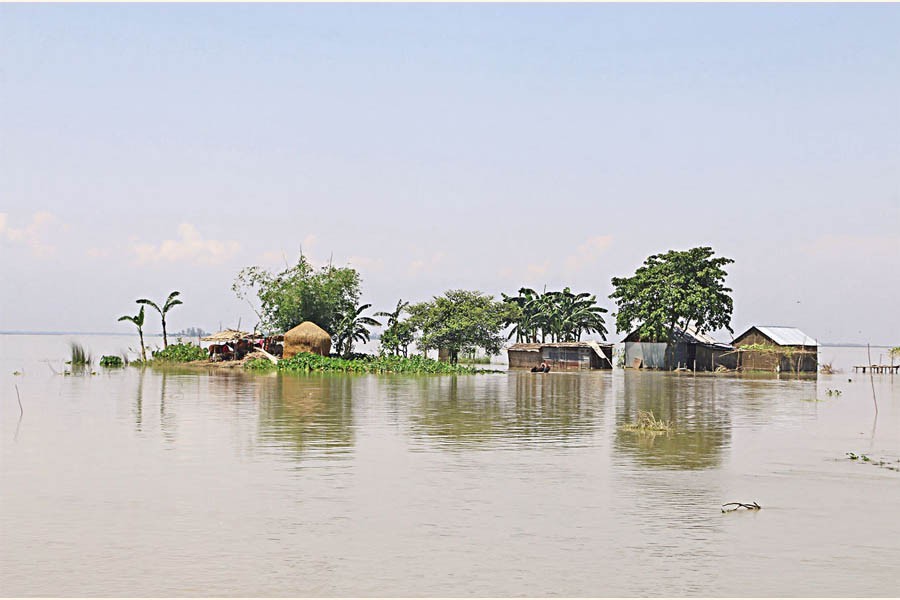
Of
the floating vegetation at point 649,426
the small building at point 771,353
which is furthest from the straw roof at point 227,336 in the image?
the floating vegetation at point 649,426

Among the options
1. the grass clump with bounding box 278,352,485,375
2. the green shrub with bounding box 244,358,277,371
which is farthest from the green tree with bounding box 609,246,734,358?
the green shrub with bounding box 244,358,277,371

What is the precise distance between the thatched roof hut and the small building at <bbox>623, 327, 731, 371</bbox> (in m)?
19.7

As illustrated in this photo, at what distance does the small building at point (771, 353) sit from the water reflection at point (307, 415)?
28154 millimetres

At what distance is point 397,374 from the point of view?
46.1m

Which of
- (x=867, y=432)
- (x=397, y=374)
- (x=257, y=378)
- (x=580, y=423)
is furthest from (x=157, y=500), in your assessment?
(x=397, y=374)

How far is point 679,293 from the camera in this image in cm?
5428

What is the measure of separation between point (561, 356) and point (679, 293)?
798 cm

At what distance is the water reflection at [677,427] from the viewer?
Answer: 16.8 metres

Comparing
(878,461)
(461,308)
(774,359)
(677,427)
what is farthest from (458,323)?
(878,461)

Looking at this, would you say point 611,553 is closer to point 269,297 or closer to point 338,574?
point 338,574

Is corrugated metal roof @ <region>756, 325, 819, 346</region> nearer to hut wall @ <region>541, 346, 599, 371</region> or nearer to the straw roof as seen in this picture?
hut wall @ <region>541, 346, 599, 371</region>

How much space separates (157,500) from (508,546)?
16.0ft

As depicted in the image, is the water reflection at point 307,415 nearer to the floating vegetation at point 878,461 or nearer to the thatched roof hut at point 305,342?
the floating vegetation at point 878,461

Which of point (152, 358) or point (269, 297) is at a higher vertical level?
point (269, 297)
